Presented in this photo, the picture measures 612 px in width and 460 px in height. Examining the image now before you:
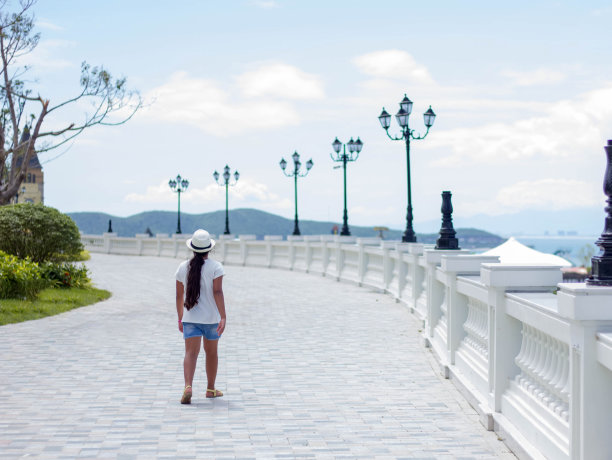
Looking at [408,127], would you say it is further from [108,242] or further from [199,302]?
[108,242]

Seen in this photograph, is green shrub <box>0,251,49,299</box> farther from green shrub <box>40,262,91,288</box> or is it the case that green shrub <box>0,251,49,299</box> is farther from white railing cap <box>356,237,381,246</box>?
white railing cap <box>356,237,381,246</box>

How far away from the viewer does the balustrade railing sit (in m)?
4.45

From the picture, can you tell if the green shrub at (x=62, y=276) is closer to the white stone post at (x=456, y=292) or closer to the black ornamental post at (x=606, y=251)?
the white stone post at (x=456, y=292)

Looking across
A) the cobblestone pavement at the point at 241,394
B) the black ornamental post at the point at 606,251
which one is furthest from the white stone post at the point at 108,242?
the black ornamental post at the point at 606,251

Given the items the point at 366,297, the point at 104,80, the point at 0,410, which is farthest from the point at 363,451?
the point at 104,80

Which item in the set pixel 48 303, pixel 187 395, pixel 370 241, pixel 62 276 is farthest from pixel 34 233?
pixel 187 395

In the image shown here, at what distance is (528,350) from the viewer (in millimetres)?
6117

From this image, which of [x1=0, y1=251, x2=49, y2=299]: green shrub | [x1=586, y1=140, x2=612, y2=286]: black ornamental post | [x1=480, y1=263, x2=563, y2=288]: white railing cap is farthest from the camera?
[x1=0, y1=251, x2=49, y2=299]: green shrub

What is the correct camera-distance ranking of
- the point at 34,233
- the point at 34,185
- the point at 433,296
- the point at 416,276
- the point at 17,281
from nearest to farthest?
the point at 433,296 → the point at 416,276 → the point at 17,281 → the point at 34,233 → the point at 34,185

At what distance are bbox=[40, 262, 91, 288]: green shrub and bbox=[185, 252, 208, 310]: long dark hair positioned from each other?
12.6m

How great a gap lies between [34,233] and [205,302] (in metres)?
13.7

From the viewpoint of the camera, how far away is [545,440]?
5.34 meters

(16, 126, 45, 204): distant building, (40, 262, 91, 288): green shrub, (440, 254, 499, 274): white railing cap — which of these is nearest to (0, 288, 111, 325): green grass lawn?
(40, 262, 91, 288): green shrub

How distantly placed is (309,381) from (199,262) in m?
2.17
